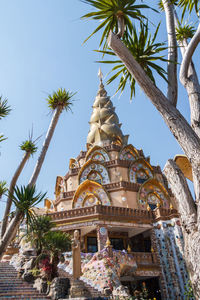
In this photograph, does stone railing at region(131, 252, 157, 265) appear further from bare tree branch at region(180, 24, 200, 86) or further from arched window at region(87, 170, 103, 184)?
bare tree branch at region(180, 24, 200, 86)

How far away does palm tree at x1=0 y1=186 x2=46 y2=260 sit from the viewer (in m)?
8.01

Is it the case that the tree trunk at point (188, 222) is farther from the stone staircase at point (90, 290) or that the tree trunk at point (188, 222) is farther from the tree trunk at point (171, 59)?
the stone staircase at point (90, 290)

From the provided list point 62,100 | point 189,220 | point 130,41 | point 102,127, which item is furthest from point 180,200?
point 102,127

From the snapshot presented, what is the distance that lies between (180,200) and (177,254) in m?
13.5

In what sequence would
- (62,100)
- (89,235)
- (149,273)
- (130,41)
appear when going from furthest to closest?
(89,235)
(149,273)
(62,100)
(130,41)

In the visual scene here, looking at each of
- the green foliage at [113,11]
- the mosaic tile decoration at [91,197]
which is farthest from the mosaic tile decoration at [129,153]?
the green foliage at [113,11]

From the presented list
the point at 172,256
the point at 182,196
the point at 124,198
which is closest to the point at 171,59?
the point at 182,196

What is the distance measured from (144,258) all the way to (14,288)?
28.8ft

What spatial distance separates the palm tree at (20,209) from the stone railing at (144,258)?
9319mm

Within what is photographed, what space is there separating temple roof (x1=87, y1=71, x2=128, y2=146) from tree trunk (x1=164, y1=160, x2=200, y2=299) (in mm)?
23141

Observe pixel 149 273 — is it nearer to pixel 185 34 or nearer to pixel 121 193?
pixel 121 193

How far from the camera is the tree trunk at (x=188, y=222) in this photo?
3965 mm

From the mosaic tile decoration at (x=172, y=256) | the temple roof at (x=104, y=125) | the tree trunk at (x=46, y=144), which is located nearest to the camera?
the tree trunk at (x=46, y=144)

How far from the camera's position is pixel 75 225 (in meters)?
17.1
